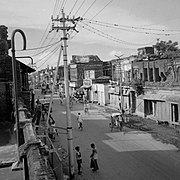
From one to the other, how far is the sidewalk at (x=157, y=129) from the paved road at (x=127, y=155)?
73cm

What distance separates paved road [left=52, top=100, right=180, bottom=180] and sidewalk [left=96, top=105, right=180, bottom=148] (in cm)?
73

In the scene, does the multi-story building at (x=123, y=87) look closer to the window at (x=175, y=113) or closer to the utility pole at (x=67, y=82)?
the window at (x=175, y=113)

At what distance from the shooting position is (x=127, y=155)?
53.2 feet

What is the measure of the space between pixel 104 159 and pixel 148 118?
43.0 ft

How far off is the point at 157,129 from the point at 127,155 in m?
7.26

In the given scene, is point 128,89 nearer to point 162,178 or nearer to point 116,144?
point 116,144

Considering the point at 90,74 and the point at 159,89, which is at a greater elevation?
the point at 90,74

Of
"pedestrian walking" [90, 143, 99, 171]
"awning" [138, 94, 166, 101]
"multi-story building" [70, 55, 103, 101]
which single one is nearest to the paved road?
"pedestrian walking" [90, 143, 99, 171]

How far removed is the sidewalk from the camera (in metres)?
19.2

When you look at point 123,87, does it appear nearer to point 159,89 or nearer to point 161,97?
point 159,89

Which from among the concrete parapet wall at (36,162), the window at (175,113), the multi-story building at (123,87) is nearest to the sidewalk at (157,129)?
the window at (175,113)

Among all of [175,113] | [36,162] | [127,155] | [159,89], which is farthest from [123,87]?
[36,162]

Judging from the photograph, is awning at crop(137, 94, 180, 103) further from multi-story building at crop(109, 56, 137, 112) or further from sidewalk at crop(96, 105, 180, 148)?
multi-story building at crop(109, 56, 137, 112)

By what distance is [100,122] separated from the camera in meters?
27.4
